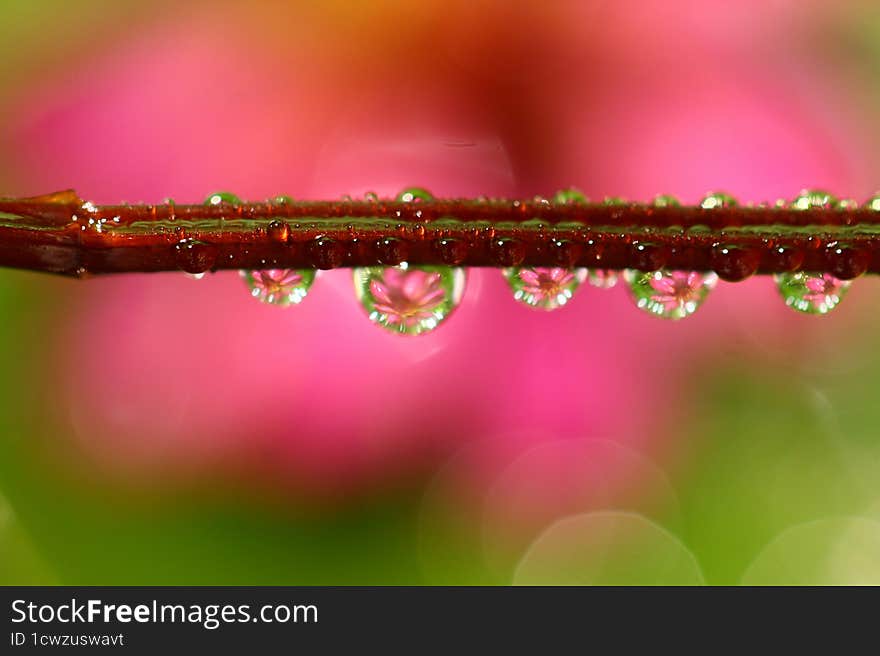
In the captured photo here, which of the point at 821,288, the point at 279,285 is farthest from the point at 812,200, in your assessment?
the point at 279,285

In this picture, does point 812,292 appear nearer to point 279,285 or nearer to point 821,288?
point 821,288

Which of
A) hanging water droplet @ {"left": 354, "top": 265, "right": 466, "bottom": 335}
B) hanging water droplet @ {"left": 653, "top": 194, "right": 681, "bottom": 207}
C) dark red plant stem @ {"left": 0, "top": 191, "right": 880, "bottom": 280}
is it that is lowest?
dark red plant stem @ {"left": 0, "top": 191, "right": 880, "bottom": 280}

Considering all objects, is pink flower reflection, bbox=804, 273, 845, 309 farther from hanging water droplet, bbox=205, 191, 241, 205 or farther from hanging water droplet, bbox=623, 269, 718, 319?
hanging water droplet, bbox=205, 191, 241, 205

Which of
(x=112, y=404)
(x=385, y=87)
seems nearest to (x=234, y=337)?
(x=112, y=404)

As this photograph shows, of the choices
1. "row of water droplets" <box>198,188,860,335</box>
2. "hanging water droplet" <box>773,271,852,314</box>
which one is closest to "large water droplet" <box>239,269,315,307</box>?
"row of water droplets" <box>198,188,860,335</box>

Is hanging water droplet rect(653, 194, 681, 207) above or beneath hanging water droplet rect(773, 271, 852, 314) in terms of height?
above

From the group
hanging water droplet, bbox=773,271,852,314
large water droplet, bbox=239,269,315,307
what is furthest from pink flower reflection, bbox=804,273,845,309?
large water droplet, bbox=239,269,315,307

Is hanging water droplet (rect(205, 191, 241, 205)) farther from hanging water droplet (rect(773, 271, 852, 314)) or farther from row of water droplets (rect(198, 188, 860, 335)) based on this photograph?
hanging water droplet (rect(773, 271, 852, 314))

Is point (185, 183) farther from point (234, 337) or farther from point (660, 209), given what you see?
point (660, 209)
